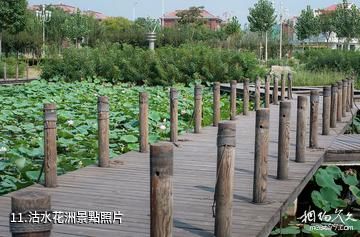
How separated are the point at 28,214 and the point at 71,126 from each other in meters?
6.64

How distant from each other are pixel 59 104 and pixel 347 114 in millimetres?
5568

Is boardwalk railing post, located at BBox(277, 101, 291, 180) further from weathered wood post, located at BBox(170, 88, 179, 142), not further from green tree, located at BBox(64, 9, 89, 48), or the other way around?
green tree, located at BBox(64, 9, 89, 48)

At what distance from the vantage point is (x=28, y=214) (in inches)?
91.6

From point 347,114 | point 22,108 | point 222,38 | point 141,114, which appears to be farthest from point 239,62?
point 222,38

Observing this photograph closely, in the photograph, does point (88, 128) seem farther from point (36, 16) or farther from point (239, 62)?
point (36, 16)

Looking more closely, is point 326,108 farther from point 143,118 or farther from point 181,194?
point 181,194

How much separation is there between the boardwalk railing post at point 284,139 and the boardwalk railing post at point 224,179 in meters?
1.74

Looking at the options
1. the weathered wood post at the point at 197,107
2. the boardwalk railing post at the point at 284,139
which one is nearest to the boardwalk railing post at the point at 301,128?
the boardwalk railing post at the point at 284,139

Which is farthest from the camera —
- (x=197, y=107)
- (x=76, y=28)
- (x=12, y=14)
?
(x=76, y=28)

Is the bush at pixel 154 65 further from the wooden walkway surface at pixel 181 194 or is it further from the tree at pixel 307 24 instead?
the tree at pixel 307 24

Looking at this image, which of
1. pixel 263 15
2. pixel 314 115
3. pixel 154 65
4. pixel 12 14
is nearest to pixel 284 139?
pixel 314 115

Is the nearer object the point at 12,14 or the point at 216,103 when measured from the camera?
the point at 216,103

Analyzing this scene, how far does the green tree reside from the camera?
42.8 meters

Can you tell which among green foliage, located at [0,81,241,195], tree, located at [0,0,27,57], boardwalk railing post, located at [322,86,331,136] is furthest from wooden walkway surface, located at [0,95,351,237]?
tree, located at [0,0,27,57]
